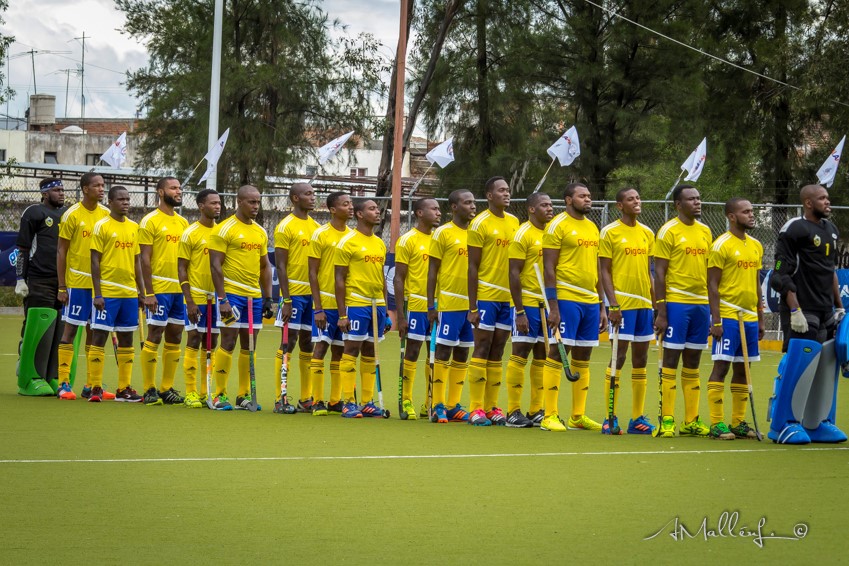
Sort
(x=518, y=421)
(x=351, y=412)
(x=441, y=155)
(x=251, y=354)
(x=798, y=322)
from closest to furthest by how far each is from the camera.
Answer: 1. (x=798, y=322)
2. (x=518, y=421)
3. (x=351, y=412)
4. (x=251, y=354)
5. (x=441, y=155)

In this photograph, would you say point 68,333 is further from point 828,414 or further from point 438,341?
point 828,414

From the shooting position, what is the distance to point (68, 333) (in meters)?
14.8

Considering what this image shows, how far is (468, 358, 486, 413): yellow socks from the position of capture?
12.8 meters

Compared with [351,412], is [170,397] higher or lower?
lower

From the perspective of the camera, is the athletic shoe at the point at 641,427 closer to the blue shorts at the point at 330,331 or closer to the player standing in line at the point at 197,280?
the blue shorts at the point at 330,331

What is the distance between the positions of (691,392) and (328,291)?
152 inches

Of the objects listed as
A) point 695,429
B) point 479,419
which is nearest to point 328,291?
point 479,419

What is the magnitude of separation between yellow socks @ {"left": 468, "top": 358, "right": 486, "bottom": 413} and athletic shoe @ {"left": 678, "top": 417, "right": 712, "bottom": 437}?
196 cm

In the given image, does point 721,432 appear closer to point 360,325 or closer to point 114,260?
point 360,325

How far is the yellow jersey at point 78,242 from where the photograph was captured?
1463 cm

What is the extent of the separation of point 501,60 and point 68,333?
23.1m

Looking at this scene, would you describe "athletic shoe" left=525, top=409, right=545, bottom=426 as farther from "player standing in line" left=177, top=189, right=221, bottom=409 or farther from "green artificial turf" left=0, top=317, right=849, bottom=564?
"player standing in line" left=177, top=189, right=221, bottom=409

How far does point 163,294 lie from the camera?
14.6 m

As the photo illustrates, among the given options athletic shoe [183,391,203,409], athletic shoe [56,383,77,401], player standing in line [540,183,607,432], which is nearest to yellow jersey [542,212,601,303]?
player standing in line [540,183,607,432]
